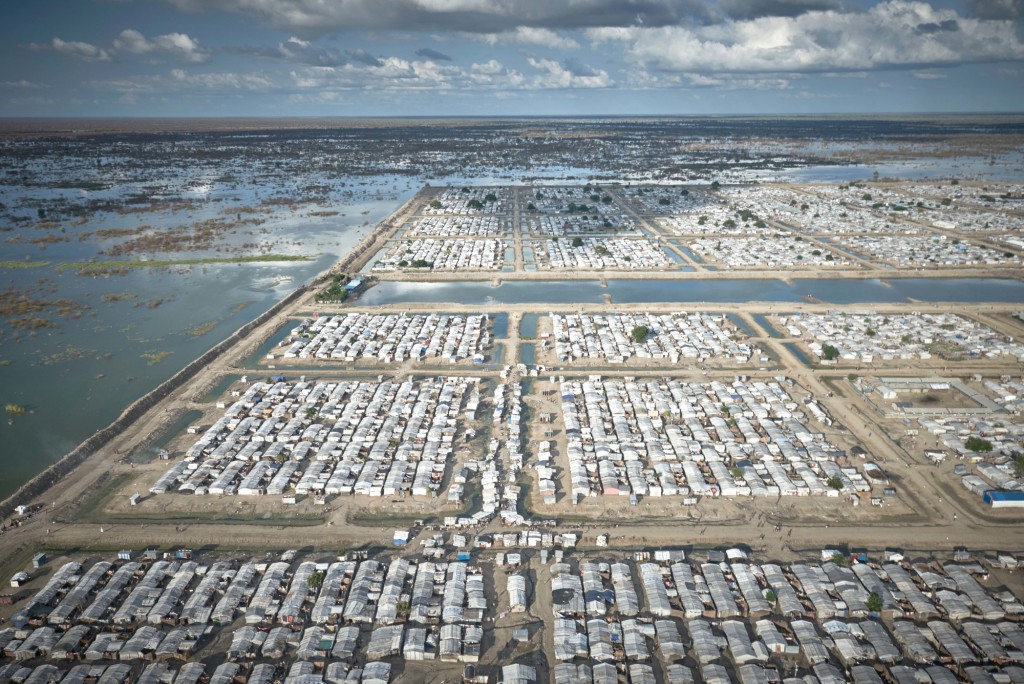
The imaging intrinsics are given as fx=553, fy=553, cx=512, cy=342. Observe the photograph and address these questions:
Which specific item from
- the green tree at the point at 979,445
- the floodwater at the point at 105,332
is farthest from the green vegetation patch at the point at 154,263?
the green tree at the point at 979,445

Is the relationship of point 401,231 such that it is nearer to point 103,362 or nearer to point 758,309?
point 103,362

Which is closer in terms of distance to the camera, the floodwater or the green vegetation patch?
the floodwater

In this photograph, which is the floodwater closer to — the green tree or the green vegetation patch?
the green vegetation patch

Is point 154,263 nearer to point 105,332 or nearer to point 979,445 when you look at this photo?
point 105,332

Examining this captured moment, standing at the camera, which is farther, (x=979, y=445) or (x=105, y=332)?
(x=105, y=332)

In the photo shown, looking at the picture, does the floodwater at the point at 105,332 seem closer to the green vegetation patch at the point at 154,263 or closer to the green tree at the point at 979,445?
the green vegetation patch at the point at 154,263

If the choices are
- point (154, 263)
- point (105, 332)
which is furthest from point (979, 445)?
point (154, 263)

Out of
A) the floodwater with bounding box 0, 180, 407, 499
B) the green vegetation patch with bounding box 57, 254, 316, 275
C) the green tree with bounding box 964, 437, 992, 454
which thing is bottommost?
the green tree with bounding box 964, 437, 992, 454

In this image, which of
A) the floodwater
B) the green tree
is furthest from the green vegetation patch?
the green tree

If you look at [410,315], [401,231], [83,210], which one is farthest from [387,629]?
[83,210]
